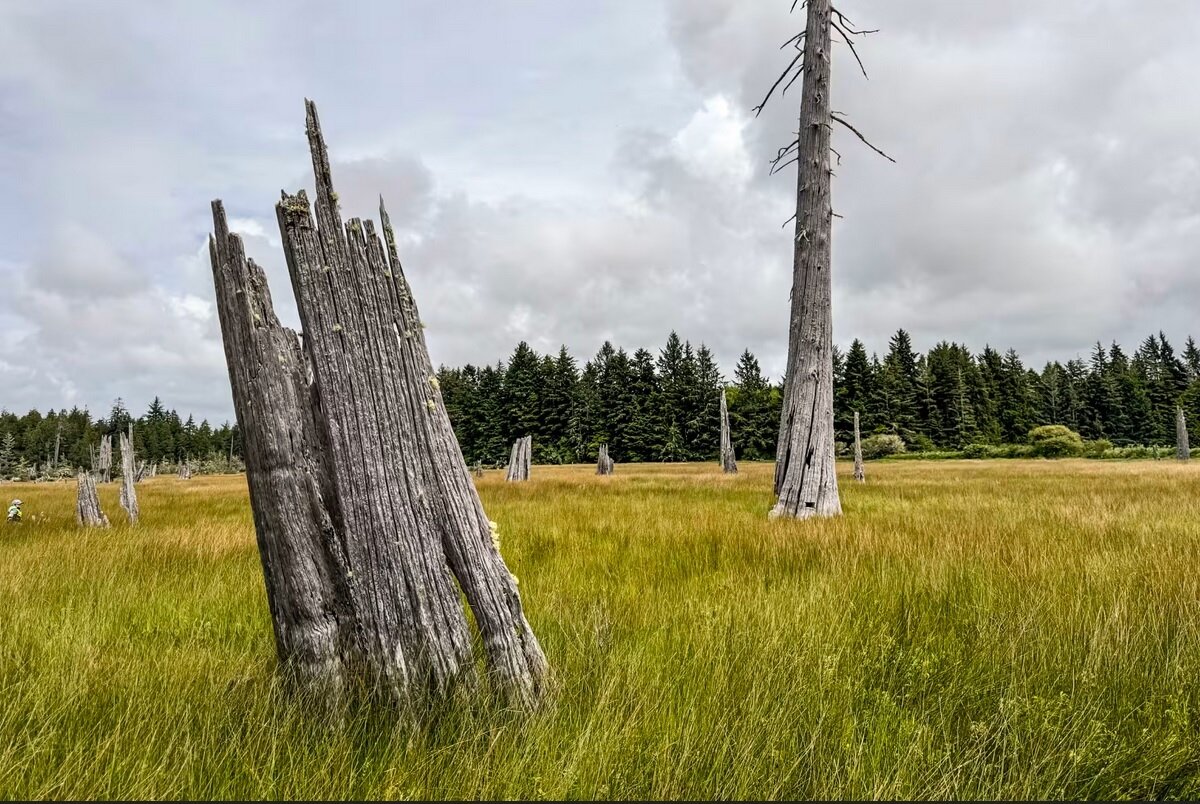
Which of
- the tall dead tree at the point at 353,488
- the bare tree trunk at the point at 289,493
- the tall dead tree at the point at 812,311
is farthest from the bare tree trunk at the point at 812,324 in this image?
the bare tree trunk at the point at 289,493

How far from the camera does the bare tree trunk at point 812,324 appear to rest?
829cm

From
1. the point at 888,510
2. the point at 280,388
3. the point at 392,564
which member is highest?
the point at 280,388

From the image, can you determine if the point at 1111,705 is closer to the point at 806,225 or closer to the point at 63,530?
the point at 806,225

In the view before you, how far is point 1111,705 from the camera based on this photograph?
2.30 m

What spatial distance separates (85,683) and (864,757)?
273cm

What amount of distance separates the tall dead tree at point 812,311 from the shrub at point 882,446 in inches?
1900

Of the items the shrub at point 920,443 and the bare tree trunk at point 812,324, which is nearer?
the bare tree trunk at point 812,324

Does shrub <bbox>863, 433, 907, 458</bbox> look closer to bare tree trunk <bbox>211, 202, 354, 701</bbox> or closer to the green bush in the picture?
the green bush

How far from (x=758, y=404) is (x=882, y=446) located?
14577 mm

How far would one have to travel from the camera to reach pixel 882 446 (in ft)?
174

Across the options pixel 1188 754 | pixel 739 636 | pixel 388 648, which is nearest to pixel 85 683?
pixel 388 648

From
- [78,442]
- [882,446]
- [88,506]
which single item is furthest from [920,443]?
[78,442]

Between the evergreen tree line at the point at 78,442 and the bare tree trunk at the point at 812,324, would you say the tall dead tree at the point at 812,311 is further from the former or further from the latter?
the evergreen tree line at the point at 78,442

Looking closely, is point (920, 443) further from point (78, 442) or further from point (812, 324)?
point (78, 442)
